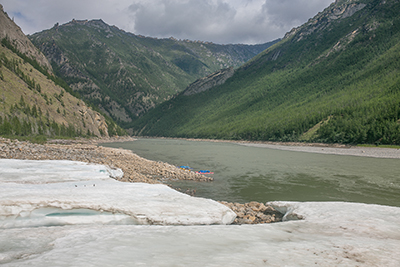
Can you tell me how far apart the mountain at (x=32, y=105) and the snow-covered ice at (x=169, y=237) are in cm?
6387

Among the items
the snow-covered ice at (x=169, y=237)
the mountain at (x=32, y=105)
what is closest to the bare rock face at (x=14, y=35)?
the mountain at (x=32, y=105)

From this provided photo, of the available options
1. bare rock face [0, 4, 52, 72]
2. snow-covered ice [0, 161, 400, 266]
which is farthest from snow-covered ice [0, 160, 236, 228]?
bare rock face [0, 4, 52, 72]

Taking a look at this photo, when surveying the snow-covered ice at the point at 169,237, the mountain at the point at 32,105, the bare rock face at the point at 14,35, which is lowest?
the snow-covered ice at the point at 169,237

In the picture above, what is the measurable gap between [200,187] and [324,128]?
76.1 m

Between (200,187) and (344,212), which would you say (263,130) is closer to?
(200,187)

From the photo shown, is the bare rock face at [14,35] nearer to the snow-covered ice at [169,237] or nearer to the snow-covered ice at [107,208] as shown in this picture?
the snow-covered ice at [107,208]

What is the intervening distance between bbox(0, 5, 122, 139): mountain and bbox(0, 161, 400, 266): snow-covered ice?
210 feet

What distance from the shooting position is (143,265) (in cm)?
484

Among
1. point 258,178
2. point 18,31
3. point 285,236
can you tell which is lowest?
point 258,178

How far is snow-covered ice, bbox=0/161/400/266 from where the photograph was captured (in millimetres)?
5359

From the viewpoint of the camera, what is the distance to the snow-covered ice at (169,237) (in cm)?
536

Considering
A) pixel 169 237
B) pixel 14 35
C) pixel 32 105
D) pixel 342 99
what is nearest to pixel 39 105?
pixel 32 105

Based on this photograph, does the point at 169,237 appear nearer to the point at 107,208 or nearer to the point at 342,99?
the point at 107,208

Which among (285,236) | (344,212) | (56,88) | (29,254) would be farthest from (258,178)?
(56,88)
